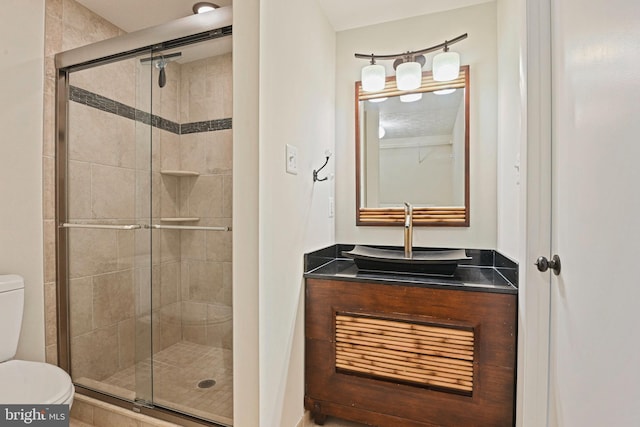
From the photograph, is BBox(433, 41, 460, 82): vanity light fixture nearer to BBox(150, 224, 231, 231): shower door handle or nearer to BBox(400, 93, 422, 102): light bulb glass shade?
BBox(400, 93, 422, 102): light bulb glass shade

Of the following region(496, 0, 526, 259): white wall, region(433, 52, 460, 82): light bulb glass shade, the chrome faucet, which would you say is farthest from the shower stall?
region(496, 0, 526, 259): white wall

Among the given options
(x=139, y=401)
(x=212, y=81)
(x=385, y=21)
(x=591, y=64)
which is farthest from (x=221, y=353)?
(x=385, y=21)

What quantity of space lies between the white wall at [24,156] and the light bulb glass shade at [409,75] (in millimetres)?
2060

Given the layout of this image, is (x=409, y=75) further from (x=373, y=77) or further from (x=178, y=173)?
(x=178, y=173)

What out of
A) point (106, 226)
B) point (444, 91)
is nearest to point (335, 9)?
point (444, 91)

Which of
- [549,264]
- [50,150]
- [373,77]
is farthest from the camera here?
[373,77]

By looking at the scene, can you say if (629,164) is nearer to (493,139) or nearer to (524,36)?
(524,36)

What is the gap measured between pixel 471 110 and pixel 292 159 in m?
1.20

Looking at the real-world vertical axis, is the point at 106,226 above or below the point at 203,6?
below

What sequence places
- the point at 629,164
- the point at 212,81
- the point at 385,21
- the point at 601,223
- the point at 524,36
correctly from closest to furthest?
1. the point at 629,164
2. the point at 601,223
3. the point at 524,36
4. the point at 212,81
5. the point at 385,21

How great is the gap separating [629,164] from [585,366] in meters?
0.58

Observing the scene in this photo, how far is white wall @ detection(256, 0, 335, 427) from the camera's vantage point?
53.0 inches

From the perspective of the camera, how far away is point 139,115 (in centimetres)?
192

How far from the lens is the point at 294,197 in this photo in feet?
5.32
